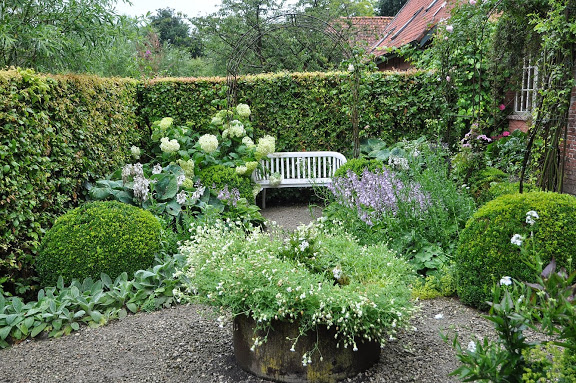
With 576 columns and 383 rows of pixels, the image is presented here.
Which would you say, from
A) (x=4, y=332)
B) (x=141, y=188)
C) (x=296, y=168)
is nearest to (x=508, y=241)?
(x=4, y=332)

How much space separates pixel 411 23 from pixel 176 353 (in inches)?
528

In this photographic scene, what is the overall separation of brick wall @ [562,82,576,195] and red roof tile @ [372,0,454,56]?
578 cm

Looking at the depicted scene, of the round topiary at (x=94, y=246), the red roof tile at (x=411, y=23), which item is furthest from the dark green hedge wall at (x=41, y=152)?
the red roof tile at (x=411, y=23)

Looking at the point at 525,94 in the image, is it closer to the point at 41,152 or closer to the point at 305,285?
the point at 305,285

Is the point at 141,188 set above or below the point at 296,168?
above

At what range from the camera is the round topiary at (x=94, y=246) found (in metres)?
4.32

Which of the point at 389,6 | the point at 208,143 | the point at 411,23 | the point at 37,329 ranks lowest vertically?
the point at 37,329

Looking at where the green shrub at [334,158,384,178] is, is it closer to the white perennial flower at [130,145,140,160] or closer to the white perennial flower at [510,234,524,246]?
the white perennial flower at [130,145,140,160]

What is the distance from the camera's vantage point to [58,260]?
4.33m

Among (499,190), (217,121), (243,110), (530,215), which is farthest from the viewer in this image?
(243,110)

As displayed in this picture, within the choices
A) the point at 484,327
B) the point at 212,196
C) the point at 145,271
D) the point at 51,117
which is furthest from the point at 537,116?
the point at 51,117

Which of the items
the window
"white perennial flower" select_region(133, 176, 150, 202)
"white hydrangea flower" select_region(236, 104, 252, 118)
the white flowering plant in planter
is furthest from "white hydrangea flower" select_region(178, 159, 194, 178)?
the window

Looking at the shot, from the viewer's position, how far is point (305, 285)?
2.51 m

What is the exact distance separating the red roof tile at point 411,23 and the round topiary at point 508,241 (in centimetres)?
817
